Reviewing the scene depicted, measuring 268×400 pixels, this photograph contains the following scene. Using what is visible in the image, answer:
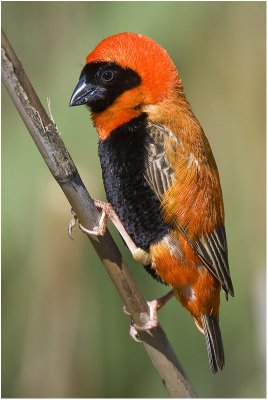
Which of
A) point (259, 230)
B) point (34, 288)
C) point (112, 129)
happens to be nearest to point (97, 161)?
point (112, 129)

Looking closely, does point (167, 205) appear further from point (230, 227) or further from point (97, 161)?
point (230, 227)

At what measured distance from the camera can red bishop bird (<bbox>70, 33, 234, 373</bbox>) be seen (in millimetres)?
3654

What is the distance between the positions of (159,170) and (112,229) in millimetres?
681

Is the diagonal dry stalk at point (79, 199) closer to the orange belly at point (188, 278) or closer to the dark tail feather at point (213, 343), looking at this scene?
the orange belly at point (188, 278)

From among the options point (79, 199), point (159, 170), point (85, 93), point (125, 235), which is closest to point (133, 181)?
point (159, 170)

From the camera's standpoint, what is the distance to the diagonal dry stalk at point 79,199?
2541 mm

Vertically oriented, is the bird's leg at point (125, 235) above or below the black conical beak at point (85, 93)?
below

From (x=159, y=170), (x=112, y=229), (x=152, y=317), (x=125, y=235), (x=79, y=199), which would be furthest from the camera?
(x=112, y=229)

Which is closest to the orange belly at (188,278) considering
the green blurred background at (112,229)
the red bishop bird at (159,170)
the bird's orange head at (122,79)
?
the red bishop bird at (159,170)

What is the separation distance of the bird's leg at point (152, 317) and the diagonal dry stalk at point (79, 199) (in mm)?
22

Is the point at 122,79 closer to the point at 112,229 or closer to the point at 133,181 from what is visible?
the point at 133,181

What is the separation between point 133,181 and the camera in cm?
368

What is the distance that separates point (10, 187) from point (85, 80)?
0.66m

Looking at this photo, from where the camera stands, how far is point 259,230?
176 inches
